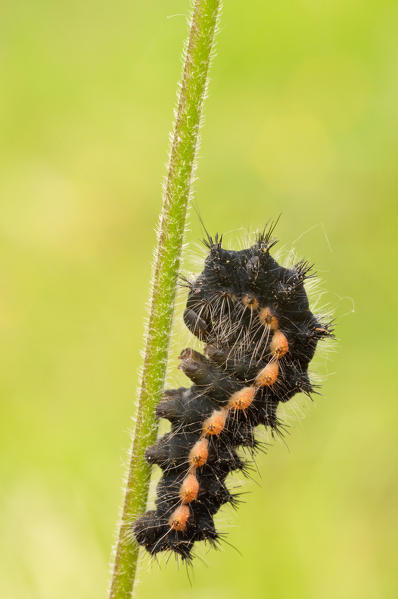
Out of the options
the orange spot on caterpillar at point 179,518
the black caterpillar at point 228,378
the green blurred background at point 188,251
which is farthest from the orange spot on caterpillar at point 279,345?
the green blurred background at point 188,251

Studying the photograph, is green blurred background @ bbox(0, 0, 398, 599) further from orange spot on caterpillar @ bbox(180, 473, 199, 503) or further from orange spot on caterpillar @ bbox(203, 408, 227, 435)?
orange spot on caterpillar @ bbox(203, 408, 227, 435)

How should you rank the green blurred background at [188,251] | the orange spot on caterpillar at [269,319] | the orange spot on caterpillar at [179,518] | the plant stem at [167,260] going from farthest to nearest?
the green blurred background at [188,251] < the orange spot on caterpillar at [269,319] < the orange spot on caterpillar at [179,518] < the plant stem at [167,260]

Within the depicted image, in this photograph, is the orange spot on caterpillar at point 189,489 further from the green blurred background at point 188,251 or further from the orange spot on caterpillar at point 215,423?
the green blurred background at point 188,251

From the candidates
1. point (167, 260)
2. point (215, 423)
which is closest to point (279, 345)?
point (215, 423)

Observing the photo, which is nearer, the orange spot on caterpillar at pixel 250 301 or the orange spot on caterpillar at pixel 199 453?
the orange spot on caterpillar at pixel 199 453

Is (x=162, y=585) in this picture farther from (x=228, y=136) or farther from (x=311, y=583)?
(x=228, y=136)

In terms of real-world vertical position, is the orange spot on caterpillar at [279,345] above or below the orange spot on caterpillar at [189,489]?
above

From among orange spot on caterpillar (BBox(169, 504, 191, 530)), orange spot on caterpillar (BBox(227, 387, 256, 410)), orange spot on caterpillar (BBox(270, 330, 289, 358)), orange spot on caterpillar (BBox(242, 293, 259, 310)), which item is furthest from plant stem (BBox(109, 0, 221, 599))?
orange spot on caterpillar (BBox(242, 293, 259, 310))
